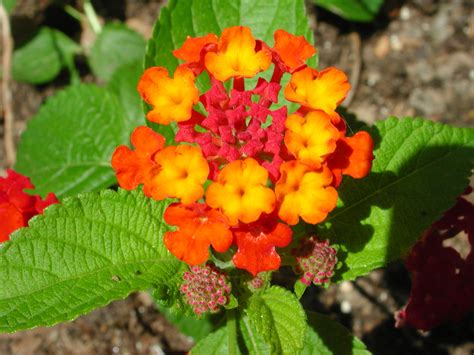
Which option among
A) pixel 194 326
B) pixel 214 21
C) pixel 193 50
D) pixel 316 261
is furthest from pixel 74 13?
pixel 316 261

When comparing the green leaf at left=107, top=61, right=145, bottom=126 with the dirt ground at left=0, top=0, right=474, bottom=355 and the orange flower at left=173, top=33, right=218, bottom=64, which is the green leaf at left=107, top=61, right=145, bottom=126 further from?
the orange flower at left=173, top=33, right=218, bottom=64

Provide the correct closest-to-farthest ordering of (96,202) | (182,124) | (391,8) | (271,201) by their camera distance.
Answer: (271,201)
(182,124)
(96,202)
(391,8)

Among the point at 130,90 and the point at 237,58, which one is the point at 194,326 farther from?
the point at 237,58

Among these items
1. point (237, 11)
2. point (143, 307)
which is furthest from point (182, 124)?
point (143, 307)

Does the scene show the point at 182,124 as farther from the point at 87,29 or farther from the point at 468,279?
the point at 87,29

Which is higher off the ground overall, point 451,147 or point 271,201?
point 271,201
